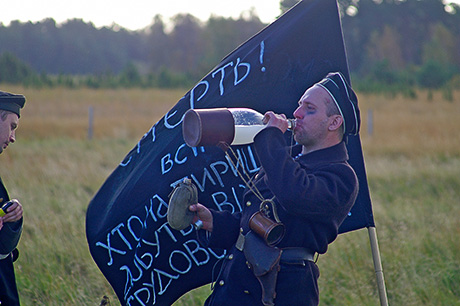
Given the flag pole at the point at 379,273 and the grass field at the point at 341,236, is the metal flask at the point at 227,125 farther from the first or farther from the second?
the grass field at the point at 341,236

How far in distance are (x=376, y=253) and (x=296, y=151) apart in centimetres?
84

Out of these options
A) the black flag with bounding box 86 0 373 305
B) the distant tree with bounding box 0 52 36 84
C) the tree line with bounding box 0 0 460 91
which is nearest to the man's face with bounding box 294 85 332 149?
the black flag with bounding box 86 0 373 305

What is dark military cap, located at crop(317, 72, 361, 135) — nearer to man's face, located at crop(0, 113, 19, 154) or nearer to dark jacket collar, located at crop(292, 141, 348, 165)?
dark jacket collar, located at crop(292, 141, 348, 165)

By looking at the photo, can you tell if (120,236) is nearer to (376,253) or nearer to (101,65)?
(376,253)

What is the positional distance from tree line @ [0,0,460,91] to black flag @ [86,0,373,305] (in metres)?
6.50

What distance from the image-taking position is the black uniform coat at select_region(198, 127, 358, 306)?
267cm

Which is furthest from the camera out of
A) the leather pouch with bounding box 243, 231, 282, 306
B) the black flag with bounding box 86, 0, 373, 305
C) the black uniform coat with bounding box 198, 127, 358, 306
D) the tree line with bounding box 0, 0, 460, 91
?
the tree line with bounding box 0, 0, 460, 91

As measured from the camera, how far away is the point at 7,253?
11.2 ft

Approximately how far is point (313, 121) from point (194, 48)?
48580 millimetres

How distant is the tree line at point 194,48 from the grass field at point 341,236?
2.53 m

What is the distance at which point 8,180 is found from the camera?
9.83 metres

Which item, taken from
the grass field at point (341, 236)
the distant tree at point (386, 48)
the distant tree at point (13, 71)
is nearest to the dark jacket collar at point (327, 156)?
the grass field at point (341, 236)

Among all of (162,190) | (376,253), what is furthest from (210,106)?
(376,253)

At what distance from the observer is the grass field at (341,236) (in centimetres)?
527
